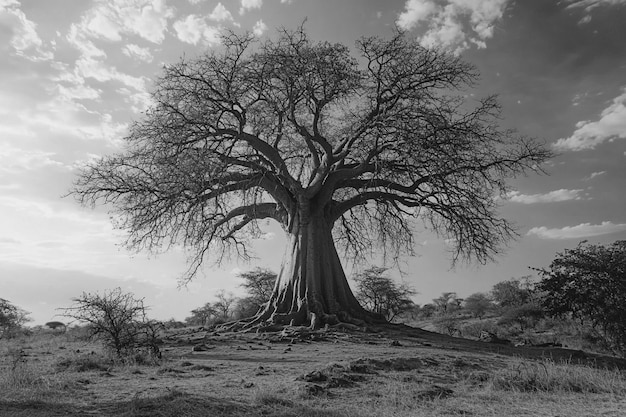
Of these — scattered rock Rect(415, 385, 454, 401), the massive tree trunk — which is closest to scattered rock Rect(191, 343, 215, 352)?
the massive tree trunk

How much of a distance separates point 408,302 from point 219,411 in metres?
26.9

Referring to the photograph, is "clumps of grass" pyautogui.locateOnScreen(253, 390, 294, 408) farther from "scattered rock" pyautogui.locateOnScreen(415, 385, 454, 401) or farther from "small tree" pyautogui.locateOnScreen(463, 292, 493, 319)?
"small tree" pyautogui.locateOnScreen(463, 292, 493, 319)

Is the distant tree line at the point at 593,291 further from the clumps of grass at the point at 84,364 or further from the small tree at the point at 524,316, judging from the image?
the clumps of grass at the point at 84,364

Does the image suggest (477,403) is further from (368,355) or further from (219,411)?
(368,355)

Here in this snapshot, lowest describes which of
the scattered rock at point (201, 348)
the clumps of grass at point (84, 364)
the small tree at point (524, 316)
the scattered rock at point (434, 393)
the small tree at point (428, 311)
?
the scattered rock at point (434, 393)

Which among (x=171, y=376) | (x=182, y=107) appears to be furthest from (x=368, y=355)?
(x=182, y=107)

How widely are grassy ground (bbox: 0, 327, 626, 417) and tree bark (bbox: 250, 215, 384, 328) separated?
13.1 feet

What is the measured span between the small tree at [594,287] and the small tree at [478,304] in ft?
41.7

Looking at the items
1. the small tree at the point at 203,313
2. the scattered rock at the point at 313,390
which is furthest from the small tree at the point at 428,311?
the scattered rock at the point at 313,390

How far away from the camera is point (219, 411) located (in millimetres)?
5379

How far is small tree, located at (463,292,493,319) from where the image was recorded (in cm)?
3222

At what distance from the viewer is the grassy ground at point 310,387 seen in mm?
5438

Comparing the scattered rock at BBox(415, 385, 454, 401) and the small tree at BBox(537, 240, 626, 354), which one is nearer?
the scattered rock at BBox(415, 385, 454, 401)

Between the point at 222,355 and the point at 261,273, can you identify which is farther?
the point at 261,273
